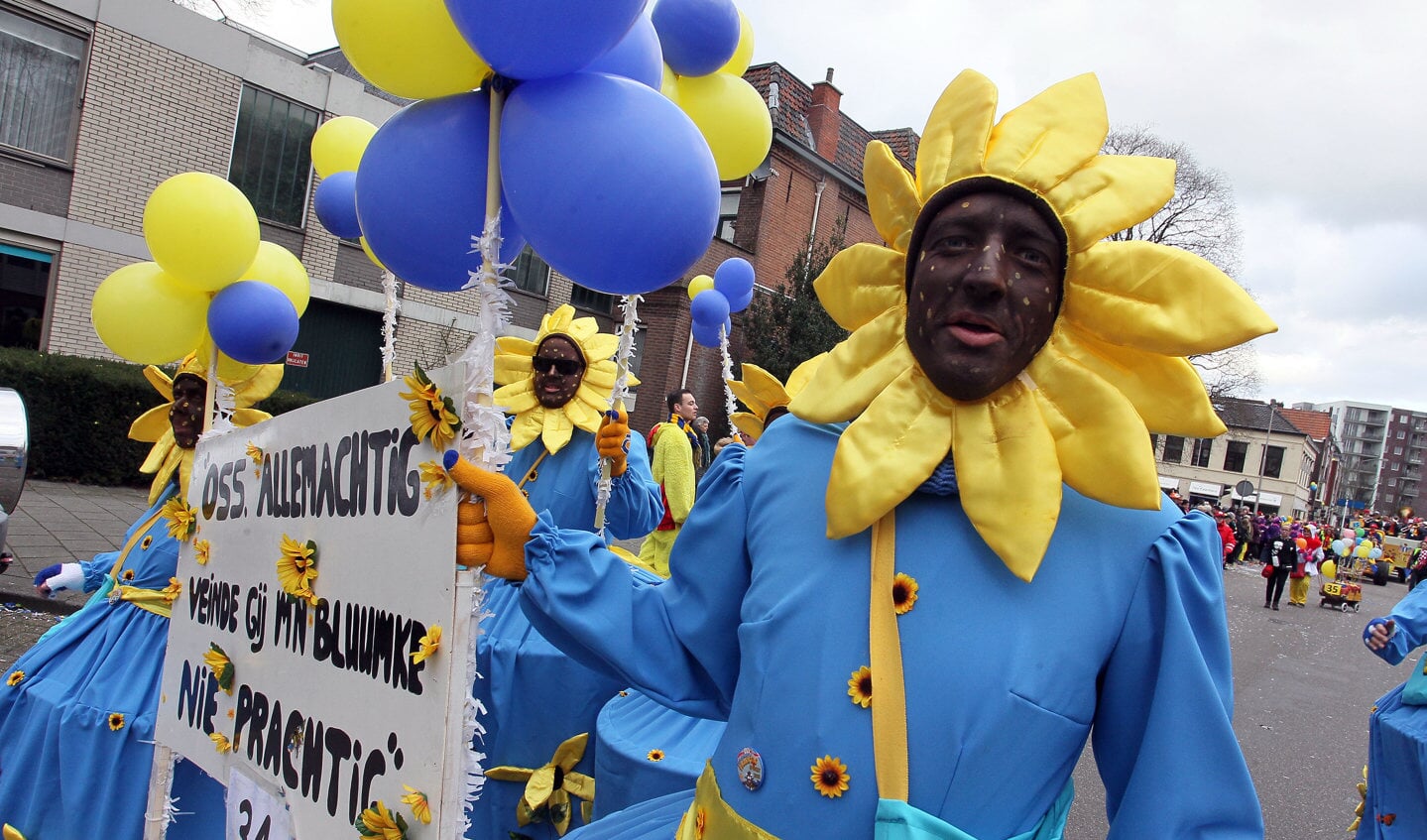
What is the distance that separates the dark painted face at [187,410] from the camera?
342cm

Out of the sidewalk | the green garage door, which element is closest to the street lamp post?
the green garage door

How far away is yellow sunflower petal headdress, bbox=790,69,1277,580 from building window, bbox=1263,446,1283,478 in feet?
177

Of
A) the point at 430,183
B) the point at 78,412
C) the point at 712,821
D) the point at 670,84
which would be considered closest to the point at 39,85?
the point at 78,412

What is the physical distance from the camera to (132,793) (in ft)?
9.45

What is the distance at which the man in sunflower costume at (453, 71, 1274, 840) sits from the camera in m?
1.37

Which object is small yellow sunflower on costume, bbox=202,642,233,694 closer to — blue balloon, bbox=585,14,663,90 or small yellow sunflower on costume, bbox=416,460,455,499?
small yellow sunflower on costume, bbox=416,460,455,499

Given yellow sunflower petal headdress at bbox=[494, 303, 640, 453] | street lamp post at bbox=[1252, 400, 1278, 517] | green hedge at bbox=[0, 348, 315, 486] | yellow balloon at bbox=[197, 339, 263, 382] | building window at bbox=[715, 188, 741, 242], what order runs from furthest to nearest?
street lamp post at bbox=[1252, 400, 1278, 517] < building window at bbox=[715, 188, 741, 242] < green hedge at bbox=[0, 348, 315, 486] < yellow sunflower petal headdress at bbox=[494, 303, 640, 453] < yellow balloon at bbox=[197, 339, 263, 382]

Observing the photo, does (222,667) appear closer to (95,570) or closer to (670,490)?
(95,570)

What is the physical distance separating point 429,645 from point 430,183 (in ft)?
2.73

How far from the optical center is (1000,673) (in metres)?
1.37

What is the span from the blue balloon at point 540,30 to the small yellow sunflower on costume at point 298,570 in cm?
115

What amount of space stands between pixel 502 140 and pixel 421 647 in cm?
91

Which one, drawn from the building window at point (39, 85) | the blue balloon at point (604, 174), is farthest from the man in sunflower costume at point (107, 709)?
the building window at point (39, 85)

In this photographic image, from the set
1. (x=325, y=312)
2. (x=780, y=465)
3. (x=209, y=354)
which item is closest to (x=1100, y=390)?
(x=780, y=465)
